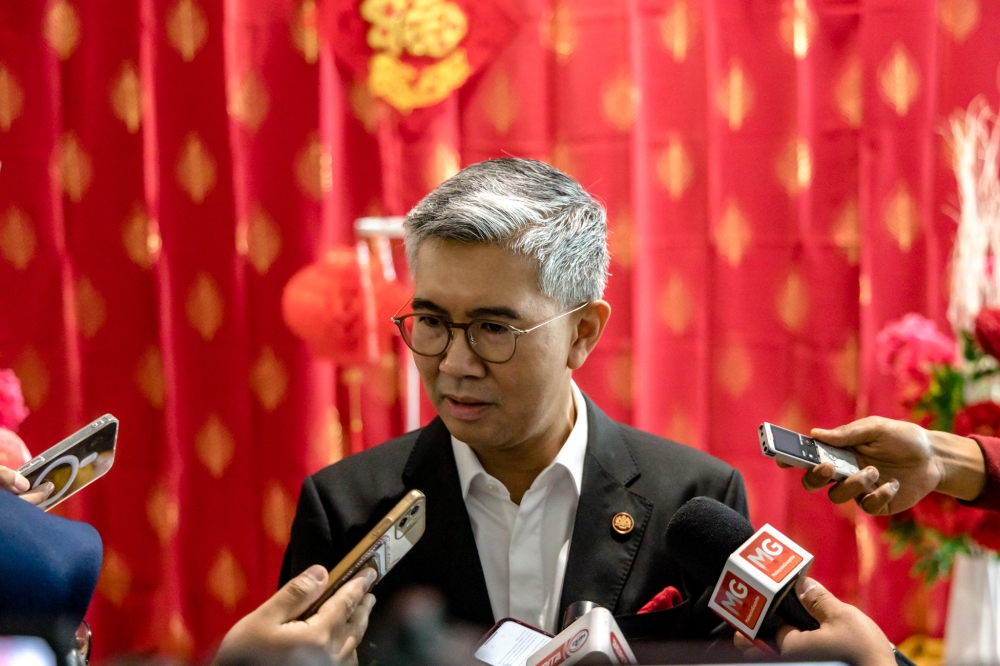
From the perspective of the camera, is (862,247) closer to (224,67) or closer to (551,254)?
(551,254)

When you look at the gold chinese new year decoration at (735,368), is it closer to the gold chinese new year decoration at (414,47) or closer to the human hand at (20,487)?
the gold chinese new year decoration at (414,47)

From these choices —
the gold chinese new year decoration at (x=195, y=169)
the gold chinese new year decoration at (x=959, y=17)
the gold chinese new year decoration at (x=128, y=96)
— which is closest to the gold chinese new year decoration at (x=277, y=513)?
the gold chinese new year decoration at (x=195, y=169)

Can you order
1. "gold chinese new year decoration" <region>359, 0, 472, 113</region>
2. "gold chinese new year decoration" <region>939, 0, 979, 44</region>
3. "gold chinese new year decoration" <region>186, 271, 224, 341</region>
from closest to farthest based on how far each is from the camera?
"gold chinese new year decoration" <region>359, 0, 472, 113</region> < "gold chinese new year decoration" <region>939, 0, 979, 44</region> < "gold chinese new year decoration" <region>186, 271, 224, 341</region>

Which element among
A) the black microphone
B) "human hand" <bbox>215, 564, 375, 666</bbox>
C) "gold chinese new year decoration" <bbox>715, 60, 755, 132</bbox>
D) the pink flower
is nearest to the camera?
"human hand" <bbox>215, 564, 375, 666</bbox>

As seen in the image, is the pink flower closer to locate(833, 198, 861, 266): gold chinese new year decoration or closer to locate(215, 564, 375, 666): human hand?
locate(215, 564, 375, 666): human hand

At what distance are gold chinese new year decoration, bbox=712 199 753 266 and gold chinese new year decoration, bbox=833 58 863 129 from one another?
0.42m

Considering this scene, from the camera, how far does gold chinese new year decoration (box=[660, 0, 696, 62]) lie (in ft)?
9.20

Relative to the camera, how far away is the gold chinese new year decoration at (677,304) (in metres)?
2.87

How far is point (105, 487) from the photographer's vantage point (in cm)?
306

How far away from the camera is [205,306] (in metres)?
3.03

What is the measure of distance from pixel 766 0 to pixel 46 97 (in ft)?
7.64

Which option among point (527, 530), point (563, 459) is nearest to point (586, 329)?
point (563, 459)

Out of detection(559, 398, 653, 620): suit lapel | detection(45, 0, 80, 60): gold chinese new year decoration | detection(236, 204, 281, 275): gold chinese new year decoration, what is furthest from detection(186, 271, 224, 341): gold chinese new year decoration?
detection(559, 398, 653, 620): suit lapel

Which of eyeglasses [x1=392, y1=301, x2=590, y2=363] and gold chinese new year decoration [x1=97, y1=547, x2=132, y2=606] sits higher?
eyeglasses [x1=392, y1=301, x2=590, y2=363]
